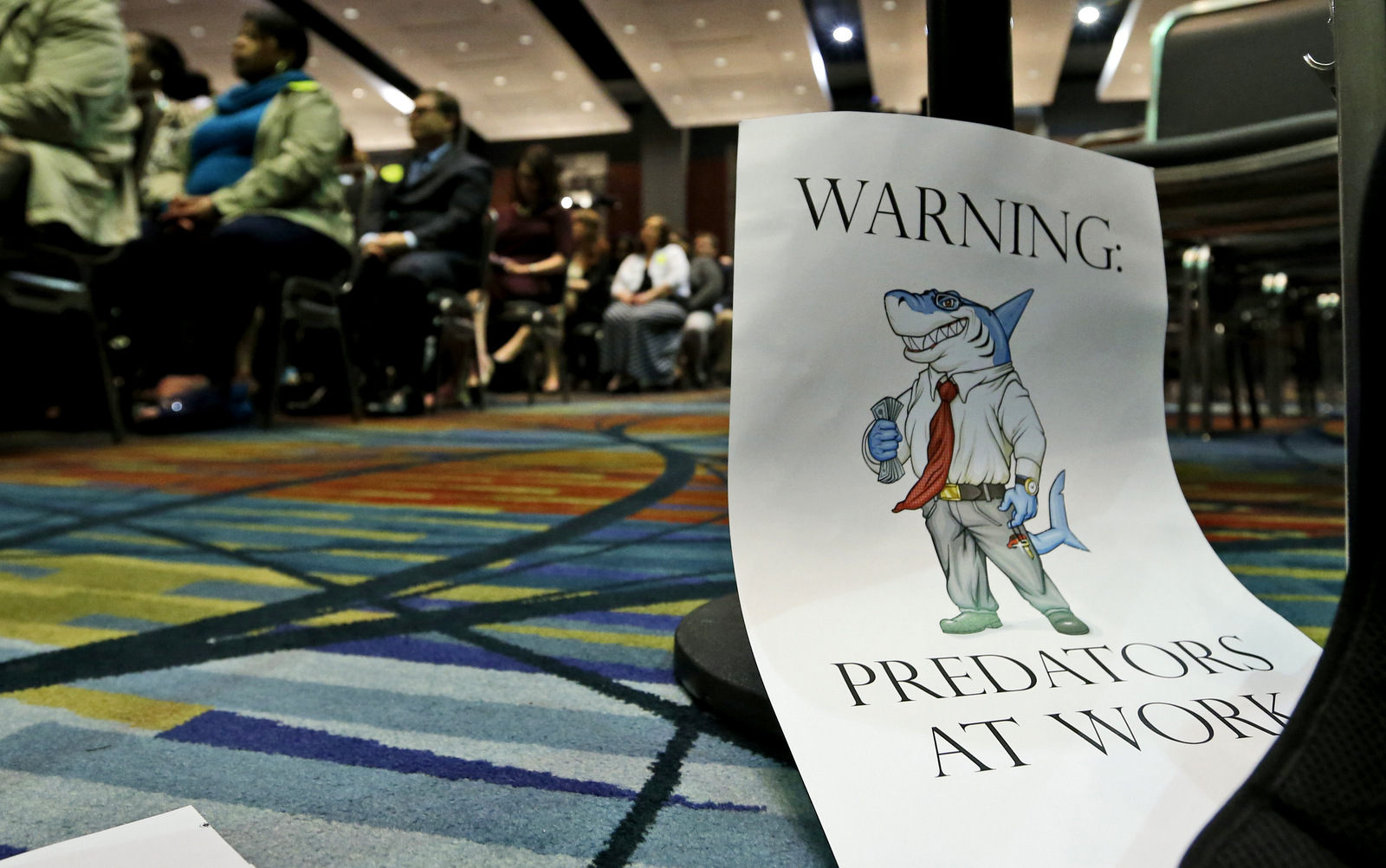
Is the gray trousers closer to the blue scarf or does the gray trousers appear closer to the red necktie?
the red necktie

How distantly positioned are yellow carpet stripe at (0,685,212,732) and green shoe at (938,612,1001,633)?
0.31 meters

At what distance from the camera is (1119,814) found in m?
0.24

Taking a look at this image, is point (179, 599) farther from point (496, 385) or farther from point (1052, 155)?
point (496, 385)

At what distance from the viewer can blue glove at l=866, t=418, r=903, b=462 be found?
12.7 inches

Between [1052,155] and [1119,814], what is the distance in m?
0.24

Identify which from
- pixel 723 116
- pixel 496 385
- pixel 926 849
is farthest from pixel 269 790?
pixel 723 116

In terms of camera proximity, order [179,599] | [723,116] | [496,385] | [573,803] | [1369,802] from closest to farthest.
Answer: [1369,802]
[573,803]
[179,599]
[496,385]
[723,116]

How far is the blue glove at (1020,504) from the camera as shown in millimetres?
330

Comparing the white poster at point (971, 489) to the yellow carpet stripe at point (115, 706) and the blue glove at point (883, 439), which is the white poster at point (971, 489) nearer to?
the blue glove at point (883, 439)

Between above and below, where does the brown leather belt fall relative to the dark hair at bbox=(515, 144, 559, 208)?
below

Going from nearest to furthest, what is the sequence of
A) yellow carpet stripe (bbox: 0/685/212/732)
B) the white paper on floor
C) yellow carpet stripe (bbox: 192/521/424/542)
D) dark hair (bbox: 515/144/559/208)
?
the white paper on floor
yellow carpet stripe (bbox: 0/685/212/732)
yellow carpet stripe (bbox: 192/521/424/542)
dark hair (bbox: 515/144/559/208)

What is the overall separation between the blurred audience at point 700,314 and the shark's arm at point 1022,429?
4632mm

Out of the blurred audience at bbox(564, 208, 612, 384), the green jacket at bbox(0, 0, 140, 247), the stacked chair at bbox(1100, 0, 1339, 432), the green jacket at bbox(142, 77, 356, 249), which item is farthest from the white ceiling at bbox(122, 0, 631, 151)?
the stacked chair at bbox(1100, 0, 1339, 432)

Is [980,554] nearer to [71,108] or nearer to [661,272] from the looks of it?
[71,108]
